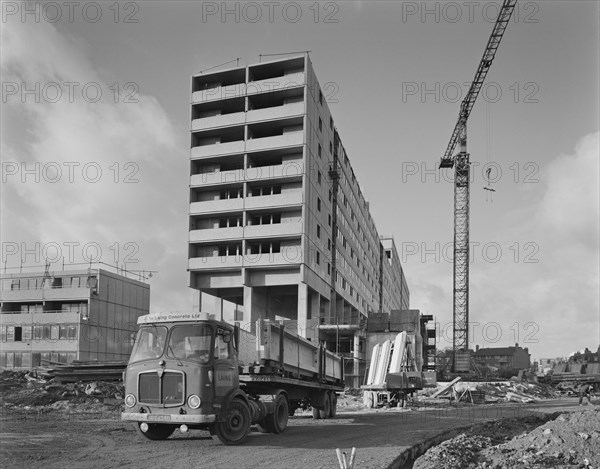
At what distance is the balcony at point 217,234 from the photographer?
60375mm

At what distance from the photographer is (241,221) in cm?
6156

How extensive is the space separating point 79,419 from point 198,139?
44.3 meters

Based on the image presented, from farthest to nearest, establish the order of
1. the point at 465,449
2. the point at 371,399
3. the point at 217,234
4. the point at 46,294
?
the point at 46,294, the point at 217,234, the point at 371,399, the point at 465,449

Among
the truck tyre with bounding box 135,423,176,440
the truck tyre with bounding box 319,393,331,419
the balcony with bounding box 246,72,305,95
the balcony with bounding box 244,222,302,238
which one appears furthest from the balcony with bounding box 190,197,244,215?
the truck tyre with bounding box 135,423,176,440

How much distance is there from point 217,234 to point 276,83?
15707mm

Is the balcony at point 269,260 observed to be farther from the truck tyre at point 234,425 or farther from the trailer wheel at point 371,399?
the truck tyre at point 234,425

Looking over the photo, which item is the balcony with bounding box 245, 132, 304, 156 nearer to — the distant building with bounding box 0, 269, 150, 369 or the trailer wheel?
the distant building with bounding box 0, 269, 150, 369

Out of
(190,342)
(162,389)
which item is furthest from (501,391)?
(162,389)

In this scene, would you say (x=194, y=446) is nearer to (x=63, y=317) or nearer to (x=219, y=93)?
(x=219, y=93)

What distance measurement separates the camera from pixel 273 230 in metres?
59.3

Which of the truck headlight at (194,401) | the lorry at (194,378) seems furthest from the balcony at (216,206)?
the truck headlight at (194,401)

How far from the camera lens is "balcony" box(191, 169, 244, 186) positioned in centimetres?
6119

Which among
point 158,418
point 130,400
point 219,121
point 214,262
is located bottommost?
point 158,418

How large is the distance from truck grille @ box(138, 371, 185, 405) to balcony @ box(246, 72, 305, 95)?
49.3m
